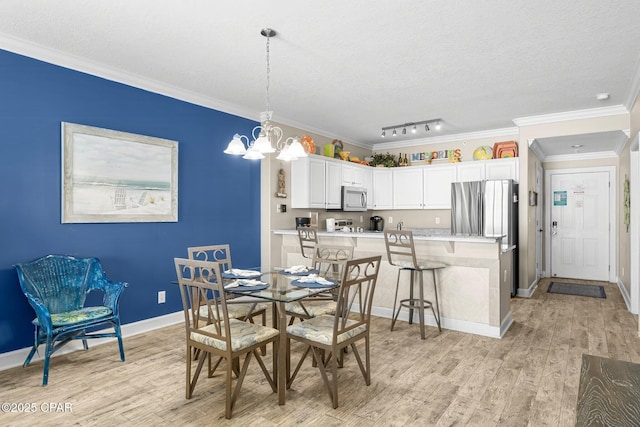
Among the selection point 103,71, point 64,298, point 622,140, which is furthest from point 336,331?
point 622,140

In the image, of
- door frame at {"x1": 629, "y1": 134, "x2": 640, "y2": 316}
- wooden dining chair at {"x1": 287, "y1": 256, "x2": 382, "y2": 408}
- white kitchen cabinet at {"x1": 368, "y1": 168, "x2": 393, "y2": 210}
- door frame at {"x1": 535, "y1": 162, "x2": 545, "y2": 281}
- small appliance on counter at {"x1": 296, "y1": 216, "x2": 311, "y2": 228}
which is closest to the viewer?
wooden dining chair at {"x1": 287, "y1": 256, "x2": 382, "y2": 408}

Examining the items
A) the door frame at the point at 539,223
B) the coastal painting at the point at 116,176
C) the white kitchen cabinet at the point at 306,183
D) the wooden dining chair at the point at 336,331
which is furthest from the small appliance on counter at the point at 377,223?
the wooden dining chair at the point at 336,331

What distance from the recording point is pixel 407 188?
6.80 meters

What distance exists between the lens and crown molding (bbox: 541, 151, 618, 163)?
669 cm

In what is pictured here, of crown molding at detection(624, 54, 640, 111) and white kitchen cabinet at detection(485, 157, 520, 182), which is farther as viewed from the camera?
white kitchen cabinet at detection(485, 157, 520, 182)

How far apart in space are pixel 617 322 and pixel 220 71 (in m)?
5.05

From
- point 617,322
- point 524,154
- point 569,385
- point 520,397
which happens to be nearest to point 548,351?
point 569,385

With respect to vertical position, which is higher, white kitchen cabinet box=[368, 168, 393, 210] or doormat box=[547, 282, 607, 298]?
white kitchen cabinet box=[368, 168, 393, 210]

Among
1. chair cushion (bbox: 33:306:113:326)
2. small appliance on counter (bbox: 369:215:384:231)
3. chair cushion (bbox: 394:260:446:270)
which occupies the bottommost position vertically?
chair cushion (bbox: 33:306:113:326)

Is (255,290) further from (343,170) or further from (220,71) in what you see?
(343,170)

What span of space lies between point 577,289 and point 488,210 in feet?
7.15

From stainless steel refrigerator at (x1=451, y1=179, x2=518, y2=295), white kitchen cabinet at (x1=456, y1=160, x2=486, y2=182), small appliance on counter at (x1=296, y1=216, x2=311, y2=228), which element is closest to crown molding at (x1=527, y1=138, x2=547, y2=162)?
stainless steel refrigerator at (x1=451, y1=179, x2=518, y2=295)

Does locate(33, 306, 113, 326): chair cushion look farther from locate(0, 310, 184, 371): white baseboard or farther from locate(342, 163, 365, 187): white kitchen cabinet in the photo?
locate(342, 163, 365, 187): white kitchen cabinet

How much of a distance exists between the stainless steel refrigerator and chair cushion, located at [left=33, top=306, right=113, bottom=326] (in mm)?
4405
